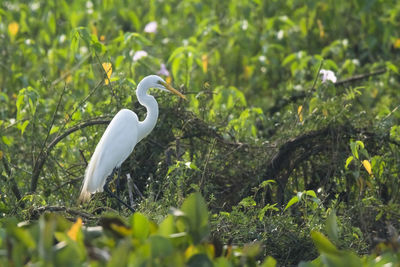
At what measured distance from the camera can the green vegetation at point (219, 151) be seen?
257 centimetres

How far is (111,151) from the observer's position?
12.6 ft

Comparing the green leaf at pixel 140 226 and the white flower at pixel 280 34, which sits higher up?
the green leaf at pixel 140 226

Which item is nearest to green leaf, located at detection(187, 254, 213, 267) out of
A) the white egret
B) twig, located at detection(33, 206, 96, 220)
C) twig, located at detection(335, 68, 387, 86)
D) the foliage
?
the foliage

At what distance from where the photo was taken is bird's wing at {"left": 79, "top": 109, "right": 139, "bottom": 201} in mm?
3746

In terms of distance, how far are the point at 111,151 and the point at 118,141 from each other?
0.25ft

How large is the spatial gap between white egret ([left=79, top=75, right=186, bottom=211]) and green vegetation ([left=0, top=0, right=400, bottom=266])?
0.12 m

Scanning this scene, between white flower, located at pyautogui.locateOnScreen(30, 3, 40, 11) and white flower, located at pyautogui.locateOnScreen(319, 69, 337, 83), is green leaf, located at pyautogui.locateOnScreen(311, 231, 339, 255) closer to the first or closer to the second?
white flower, located at pyautogui.locateOnScreen(319, 69, 337, 83)

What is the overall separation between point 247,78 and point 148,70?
1.52m

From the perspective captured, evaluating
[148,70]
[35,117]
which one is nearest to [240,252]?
[35,117]

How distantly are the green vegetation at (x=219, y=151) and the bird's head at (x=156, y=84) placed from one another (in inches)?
7.0

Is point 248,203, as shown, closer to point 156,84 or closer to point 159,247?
point 156,84

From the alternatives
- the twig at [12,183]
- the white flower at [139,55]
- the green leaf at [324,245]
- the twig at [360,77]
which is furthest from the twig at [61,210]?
the twig at [360,77]

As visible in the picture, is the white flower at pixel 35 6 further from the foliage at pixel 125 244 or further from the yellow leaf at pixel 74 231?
the yellow leaf at pixel 74 231

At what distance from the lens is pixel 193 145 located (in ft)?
13.9
